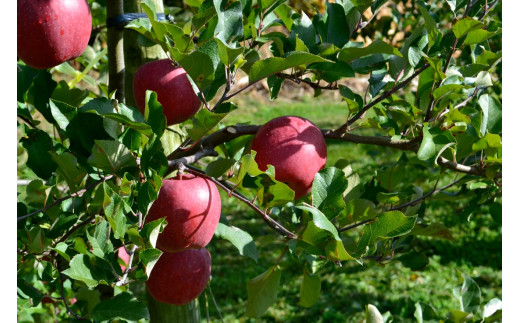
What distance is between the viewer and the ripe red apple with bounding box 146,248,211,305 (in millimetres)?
1119

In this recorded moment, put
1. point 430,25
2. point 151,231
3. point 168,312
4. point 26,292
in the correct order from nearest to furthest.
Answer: point 151,231
point 430,25
point 26,292
point 168,312

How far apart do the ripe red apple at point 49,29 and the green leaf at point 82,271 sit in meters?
0.32

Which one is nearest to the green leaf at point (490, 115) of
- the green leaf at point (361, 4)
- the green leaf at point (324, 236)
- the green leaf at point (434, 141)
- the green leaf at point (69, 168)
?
the green leaf at point (434, 141)

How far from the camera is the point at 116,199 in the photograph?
0.79 m

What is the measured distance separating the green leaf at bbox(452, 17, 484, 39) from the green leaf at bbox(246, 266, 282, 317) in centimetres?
53

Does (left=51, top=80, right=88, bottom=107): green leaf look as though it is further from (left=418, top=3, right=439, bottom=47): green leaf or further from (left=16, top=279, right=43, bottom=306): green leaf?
(left=418, top=3, right=439, bottom=47): green leaf

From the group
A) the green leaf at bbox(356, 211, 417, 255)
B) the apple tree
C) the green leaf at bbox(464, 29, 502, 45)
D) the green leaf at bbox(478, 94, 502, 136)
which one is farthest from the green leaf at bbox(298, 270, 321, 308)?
the green leaf at bbox(464, 29, 502, 45)

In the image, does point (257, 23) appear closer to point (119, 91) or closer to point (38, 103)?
point (119, 91)

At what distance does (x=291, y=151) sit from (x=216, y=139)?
19 centimetres

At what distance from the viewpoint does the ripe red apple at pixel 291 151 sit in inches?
37.5

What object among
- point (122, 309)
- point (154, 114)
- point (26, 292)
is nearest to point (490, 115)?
point (154, 114)

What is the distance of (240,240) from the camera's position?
3.34 feet

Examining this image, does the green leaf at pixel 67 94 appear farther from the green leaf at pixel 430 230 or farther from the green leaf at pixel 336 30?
the green leaf at pixel 430 230

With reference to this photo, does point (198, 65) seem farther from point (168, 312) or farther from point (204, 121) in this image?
point (168, 312)
